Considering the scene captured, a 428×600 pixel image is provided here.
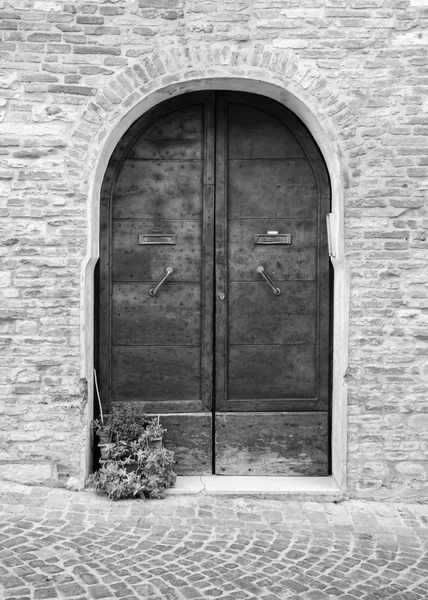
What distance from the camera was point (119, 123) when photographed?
15.6 ft

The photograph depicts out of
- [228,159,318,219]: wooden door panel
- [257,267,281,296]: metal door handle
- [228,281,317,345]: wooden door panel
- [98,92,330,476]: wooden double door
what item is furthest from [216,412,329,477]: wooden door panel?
[228,159,318,219]: wooden door panel

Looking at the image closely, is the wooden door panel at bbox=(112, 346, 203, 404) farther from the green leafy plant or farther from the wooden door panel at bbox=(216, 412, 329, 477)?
the wooden door panel at bbox=(216, 412, 329, 477)

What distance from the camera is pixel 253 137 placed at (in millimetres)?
5113

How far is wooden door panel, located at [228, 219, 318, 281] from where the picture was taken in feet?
16.8

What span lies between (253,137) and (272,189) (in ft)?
1.36

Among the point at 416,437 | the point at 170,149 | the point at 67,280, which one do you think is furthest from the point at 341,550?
the point at 170,149

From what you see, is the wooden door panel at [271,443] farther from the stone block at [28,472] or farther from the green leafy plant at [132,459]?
the stone block at [28,472]

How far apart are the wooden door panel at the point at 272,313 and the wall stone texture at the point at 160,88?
445 mm

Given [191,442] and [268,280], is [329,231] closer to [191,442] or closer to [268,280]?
[268,280]

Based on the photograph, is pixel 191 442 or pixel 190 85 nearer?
pixel 190 85

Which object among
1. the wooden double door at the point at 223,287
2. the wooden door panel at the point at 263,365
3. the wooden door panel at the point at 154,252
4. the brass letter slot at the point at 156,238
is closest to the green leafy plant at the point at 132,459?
the wooden double door at the point at 223,287

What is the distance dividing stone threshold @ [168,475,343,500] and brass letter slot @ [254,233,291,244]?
5.74 ft

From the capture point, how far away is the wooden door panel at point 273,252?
511 cm

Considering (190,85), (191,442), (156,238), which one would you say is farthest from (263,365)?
(190,85)
